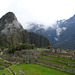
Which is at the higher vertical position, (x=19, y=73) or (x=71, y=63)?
(x=71, y=63)

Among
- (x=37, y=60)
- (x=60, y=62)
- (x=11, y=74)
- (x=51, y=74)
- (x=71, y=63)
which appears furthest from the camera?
(x=37, y=60)

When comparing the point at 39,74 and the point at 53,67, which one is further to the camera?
the point at 53,67

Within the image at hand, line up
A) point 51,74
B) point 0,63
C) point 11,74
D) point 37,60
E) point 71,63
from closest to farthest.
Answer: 1. point 51,74
2. point 11,74
3. point 71,63
4. point 37,60
5. point 0,63

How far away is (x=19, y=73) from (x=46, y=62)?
40.7 ft

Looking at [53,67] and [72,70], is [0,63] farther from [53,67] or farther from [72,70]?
[72,70]

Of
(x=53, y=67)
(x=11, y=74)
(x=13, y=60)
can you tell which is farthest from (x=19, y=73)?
(x=13, y=60)

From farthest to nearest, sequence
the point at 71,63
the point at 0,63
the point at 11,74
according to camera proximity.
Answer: the point at 0,63, the point at 71,63, the point at 11,74

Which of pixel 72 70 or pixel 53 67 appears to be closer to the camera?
pixel 72 70

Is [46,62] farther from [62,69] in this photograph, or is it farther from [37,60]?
[62,69]

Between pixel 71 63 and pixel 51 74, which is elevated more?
pixel 71 63

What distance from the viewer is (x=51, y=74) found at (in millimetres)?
31406

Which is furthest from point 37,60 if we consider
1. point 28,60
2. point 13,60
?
point 13,60

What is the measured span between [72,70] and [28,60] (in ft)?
66.9

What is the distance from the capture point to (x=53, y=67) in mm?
37938
